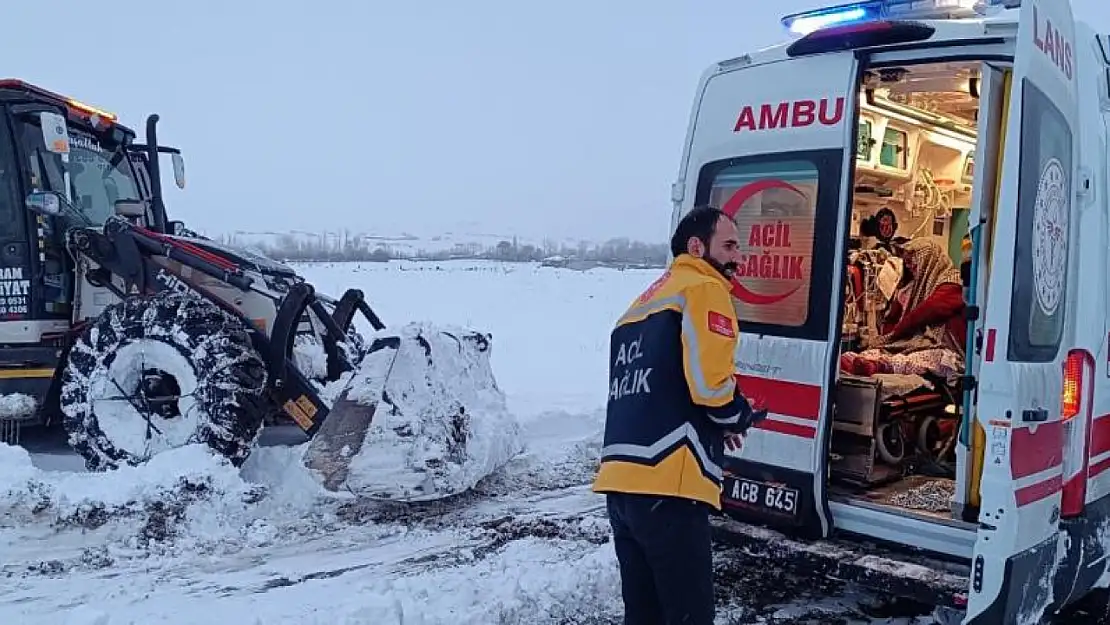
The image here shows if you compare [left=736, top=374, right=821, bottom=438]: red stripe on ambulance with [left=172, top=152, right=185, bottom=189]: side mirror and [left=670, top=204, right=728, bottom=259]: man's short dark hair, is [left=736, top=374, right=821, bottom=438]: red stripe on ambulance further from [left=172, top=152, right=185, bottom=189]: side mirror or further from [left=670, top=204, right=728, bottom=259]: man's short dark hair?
[left=172, top=152, right=185, bottom=189]: side mirror

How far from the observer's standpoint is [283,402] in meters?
6.77

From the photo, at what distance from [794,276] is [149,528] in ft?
12.9

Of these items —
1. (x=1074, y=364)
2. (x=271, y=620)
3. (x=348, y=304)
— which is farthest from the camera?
(x=348, y=304)

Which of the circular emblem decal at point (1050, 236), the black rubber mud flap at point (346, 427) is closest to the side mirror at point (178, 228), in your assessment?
the black rubber mud flap at point (346, 427)

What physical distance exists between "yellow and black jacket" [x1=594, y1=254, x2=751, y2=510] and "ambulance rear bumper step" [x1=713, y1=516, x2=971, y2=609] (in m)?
1.14

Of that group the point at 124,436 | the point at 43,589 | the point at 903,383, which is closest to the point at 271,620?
the point at 43,589

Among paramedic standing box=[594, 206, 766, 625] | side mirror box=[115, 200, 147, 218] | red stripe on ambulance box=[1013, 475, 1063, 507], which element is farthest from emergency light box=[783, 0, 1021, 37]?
side mirror box=[115, 200, 147, 218]

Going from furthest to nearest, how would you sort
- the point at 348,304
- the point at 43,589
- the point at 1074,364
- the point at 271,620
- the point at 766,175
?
the point at 348,304
the point at 43,589
the point at 766,175
the point at 271,620
the point at 1074,364

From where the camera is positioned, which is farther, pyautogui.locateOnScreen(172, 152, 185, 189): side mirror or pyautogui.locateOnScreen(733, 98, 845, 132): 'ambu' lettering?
pyautogui.locateOnScreen(172, 152, 185, 189): side mirror

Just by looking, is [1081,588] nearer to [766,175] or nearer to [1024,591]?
[1024,591]

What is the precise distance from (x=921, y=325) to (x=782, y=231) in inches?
96.1

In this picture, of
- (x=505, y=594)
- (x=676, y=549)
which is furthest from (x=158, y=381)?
(x=676, y=549)

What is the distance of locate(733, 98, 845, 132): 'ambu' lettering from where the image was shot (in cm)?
412

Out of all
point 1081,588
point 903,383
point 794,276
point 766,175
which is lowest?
point 1081,588
